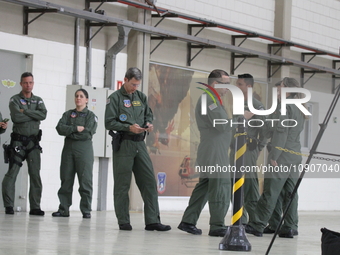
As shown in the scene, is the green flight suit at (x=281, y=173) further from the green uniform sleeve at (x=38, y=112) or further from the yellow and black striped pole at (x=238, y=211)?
the green uniform sleeve at (x=38, y=112)

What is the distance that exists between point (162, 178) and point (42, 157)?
2.93 m

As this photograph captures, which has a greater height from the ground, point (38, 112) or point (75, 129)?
point (38, 112)

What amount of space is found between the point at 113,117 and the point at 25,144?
2508 mm

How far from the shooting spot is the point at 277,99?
26.1 ft

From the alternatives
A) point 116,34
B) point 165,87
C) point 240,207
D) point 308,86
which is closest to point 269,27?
point 308,86

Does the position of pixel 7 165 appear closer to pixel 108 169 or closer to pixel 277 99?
pixel 108 169

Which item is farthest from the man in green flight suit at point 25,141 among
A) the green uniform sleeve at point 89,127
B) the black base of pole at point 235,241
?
the black base of pole at point 235,241

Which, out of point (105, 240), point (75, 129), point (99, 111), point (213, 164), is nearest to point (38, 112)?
point (75, 129)

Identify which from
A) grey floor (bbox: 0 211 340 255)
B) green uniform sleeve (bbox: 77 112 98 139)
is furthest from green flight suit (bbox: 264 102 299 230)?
green uniform sleeve (bbox: 77 112 98 139)

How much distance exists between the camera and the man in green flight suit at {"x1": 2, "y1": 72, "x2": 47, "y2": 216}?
9531 mm

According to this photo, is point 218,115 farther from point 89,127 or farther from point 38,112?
point 38,112

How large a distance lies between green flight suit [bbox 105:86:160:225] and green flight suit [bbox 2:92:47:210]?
2.32 meters

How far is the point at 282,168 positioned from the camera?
7719mm

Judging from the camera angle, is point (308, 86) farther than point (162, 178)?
Yes
